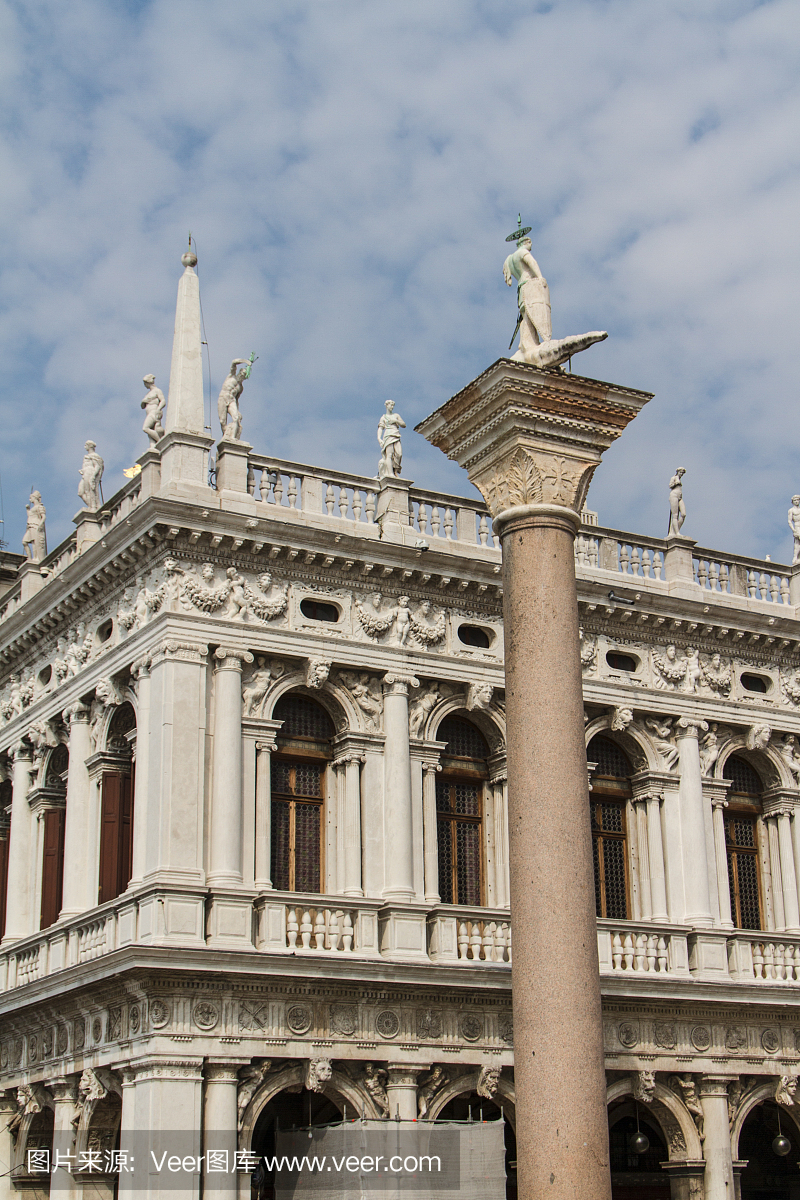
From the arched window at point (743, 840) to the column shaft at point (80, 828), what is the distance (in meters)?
10.2

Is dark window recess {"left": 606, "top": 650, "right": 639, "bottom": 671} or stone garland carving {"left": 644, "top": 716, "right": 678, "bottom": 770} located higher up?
dark window recess {"left": 606, "top": 650, "right": 639, "bottom": 671}

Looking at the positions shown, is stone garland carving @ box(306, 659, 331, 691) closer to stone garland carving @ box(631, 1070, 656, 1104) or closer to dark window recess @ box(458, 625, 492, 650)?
dark window recess @ box(458, 625, 492, 650)

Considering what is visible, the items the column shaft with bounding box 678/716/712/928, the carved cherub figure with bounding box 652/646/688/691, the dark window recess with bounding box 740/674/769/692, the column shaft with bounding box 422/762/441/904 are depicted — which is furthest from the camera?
the dark window recess with bounding box 740/674/769/692

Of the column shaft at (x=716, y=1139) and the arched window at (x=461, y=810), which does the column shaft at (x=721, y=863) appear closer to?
the column shaft at (x=716, y=1139)

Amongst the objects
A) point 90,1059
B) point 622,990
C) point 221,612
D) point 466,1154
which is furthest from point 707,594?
point 90,1059

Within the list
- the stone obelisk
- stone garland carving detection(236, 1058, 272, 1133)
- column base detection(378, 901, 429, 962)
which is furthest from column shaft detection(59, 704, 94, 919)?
the stone obelisk

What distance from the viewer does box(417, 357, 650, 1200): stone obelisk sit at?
1039 centimetres

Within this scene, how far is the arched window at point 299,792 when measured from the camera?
22.3 metres

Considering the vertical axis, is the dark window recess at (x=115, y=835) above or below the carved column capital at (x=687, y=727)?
below

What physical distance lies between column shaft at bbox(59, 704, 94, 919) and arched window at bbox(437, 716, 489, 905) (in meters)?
5.09

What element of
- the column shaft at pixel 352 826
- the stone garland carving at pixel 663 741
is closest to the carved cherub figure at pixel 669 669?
the stone garland carving at pixel 663 741

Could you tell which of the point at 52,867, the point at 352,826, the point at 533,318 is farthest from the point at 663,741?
the point at 533,318

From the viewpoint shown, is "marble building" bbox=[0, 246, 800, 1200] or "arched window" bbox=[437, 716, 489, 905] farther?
"arched window" bbox=[437, 716, 489, 905]

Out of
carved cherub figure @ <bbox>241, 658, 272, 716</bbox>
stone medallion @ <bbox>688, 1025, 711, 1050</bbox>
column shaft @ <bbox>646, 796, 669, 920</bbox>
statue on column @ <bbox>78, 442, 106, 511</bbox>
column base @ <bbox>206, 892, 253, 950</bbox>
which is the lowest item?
stone medallion @ <bbox>688, 1025, 711, 1050</bbox>
